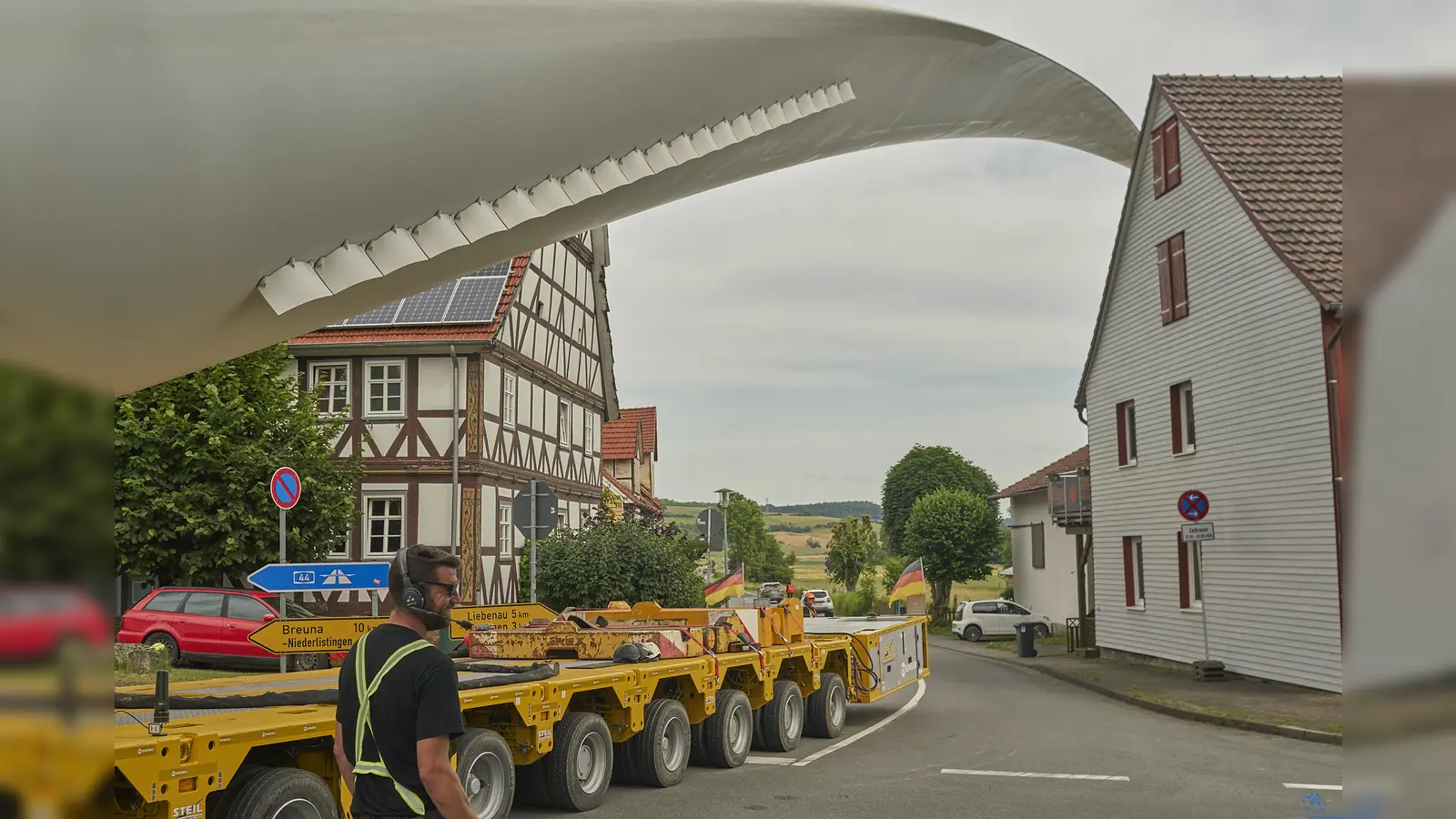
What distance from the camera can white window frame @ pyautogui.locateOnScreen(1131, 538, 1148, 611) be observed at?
25172 mm

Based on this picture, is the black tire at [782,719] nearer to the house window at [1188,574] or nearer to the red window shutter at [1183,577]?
the house window at [1188,574]

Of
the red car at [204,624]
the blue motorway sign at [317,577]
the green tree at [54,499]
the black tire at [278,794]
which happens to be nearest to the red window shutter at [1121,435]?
the red car at [204,624]

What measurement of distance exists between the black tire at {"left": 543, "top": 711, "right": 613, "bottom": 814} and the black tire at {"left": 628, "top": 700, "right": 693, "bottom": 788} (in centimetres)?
61

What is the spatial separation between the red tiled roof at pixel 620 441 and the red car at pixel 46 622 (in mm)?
58314

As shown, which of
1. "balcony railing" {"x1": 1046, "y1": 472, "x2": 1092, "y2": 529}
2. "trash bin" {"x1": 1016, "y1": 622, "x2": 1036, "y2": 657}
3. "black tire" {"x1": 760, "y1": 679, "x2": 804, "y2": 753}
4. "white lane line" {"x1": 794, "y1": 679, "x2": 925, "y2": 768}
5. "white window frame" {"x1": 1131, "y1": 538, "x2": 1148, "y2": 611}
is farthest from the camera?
"balcony railing" {"x1": 1046, "y1": 472, "x2": 1092, "y2": 529}

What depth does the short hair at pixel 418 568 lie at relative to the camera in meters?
4.05

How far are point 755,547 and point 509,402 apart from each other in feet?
262

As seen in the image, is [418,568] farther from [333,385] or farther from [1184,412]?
[333,385]

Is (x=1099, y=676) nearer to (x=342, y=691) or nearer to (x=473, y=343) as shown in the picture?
(x=473, y=343)

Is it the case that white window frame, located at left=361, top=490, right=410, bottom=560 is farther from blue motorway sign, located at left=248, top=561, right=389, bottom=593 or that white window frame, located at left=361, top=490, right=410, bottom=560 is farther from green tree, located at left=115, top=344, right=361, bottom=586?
blue motorway sign, located at left=248, top=561, right=389, bottom=593

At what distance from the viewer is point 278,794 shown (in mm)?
6465

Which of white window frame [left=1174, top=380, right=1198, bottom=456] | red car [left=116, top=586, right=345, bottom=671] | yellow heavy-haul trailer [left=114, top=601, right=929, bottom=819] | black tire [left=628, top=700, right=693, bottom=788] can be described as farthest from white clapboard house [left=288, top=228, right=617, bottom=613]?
black tire [left=628, top=700, right=693, bottom=788]


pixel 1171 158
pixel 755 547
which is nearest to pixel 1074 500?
pixel 1171 158

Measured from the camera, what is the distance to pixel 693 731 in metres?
12.2
